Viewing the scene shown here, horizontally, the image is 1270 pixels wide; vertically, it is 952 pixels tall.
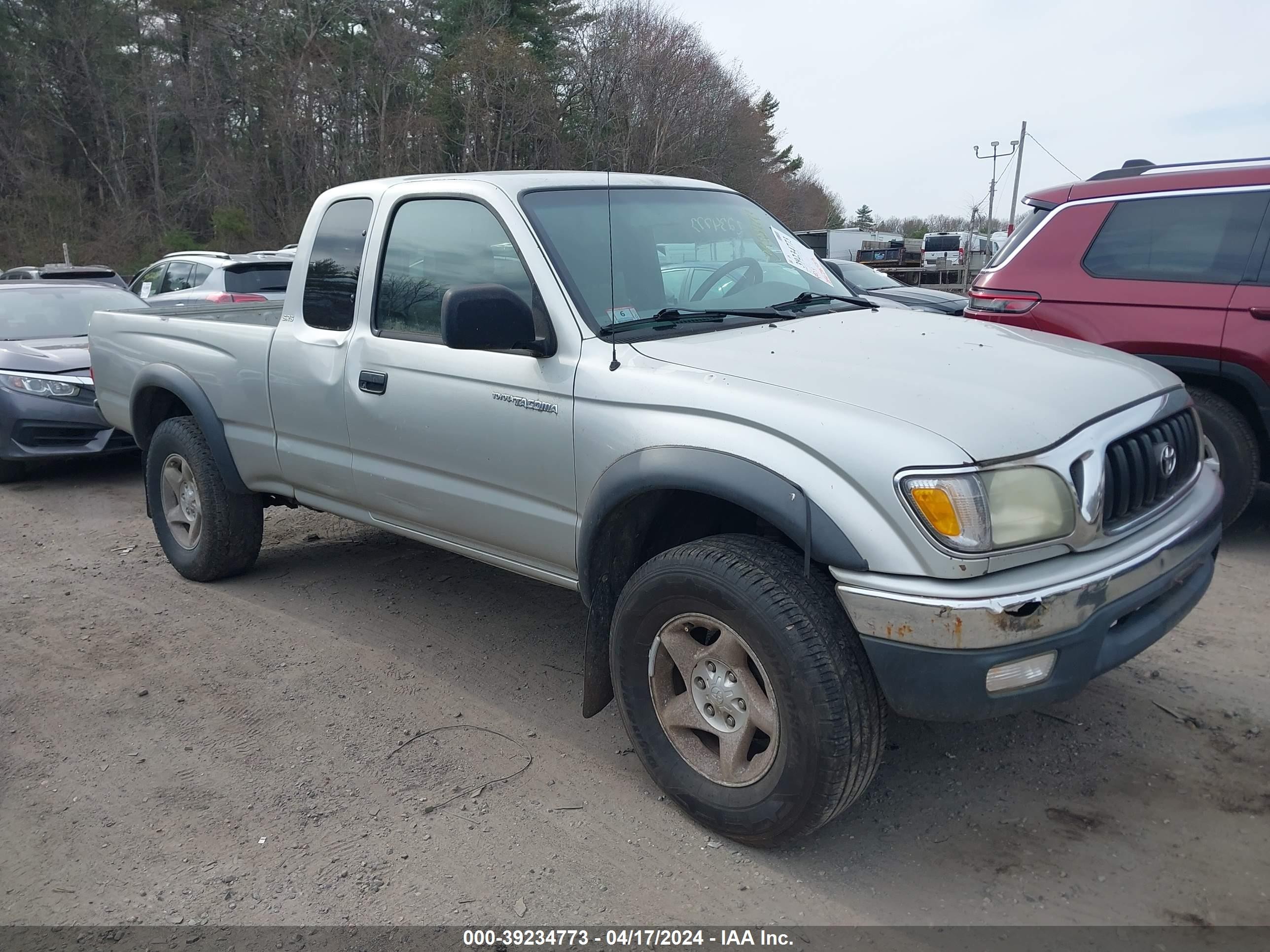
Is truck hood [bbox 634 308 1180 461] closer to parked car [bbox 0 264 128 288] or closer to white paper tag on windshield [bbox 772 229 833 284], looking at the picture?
white paper tag on windshield [bbox 772 229 833 284]

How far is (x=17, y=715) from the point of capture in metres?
4.01

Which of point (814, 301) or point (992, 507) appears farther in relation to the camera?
point (814, 301)

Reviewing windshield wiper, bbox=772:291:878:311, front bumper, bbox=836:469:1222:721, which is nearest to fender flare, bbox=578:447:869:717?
front bumper, bbox=836:469:1222:721

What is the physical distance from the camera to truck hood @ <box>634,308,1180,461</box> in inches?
106

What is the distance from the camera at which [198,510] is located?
17.5 feet

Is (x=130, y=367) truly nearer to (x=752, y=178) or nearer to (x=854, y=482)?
(x=854, y=482)

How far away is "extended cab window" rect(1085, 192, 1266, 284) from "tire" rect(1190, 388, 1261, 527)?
2.22 ft

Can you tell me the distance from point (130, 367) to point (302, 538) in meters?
1.40

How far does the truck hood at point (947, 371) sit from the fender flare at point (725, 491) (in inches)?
11.0

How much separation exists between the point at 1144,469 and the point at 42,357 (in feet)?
26.3

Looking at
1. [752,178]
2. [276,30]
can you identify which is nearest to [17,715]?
[752,178]

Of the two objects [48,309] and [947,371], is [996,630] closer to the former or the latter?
[947,371]

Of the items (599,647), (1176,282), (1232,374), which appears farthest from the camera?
(1176,282)

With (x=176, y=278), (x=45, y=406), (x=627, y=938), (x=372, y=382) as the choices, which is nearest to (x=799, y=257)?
(x=372, y=382)
